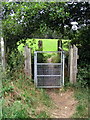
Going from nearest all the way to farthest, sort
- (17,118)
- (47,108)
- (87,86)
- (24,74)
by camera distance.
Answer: (17,118) < (47,108) < (87,86) < (24,74)

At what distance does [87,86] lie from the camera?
1.33m

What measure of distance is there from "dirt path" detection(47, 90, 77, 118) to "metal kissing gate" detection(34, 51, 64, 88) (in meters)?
0.09

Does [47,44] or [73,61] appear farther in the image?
[73,61]

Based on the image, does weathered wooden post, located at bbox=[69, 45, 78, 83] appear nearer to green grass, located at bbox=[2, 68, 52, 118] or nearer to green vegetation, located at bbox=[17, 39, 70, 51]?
green vegetation, located at bbox=[17, 39, 70, 51]

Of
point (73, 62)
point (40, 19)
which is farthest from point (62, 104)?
point (40, 19)

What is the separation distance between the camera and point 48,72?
140cm

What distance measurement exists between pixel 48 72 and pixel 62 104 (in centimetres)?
31

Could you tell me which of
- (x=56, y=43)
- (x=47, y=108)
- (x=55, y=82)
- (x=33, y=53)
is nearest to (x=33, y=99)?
(x=47, y=108)

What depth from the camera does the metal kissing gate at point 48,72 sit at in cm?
139

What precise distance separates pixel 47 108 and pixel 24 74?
40 centimetres

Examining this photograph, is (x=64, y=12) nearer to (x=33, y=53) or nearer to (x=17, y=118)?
(x=33, y=53)

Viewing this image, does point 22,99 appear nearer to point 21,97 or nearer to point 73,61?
point 21,97

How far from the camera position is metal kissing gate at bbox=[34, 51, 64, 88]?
1.39 metres

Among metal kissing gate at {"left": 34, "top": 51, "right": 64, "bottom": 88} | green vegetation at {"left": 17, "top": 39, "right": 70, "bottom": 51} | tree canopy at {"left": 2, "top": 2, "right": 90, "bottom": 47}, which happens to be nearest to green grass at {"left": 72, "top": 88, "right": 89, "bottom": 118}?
metal kissing gate at {"left": 34, "top": 51, "right": 64, "bottom": 88}
